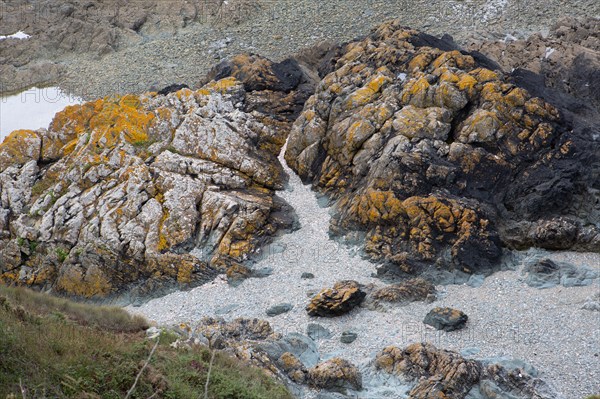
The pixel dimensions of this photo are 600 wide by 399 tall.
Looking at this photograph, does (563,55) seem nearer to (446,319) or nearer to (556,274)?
(556,274)

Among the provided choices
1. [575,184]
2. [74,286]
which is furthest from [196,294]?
[575,184]

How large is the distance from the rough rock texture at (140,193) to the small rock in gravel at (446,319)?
9.08 meters

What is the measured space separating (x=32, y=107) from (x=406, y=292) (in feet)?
108

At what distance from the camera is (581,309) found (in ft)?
68.9

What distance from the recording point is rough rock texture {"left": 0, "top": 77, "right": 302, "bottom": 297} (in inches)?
1065

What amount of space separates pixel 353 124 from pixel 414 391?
54.5ft

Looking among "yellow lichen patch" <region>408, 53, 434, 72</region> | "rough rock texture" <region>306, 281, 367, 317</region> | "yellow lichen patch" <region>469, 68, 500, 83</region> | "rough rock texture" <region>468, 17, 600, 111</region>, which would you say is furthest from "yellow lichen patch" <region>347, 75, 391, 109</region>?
"rough rock texture" <region>306, 281, 367, 317</region>

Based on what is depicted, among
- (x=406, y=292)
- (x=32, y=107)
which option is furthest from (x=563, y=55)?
(x=32, y=107)

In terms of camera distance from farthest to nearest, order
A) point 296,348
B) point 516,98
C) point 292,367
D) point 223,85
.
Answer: point 223,85, point 516,98, point 296,348, point 292,367

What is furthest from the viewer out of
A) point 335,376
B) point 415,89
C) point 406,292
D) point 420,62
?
point 420,62

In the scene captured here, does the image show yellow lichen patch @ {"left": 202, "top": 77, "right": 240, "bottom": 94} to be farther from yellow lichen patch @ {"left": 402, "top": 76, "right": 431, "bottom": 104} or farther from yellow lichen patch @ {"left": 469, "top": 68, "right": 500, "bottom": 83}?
yellow lichen patch @ {"left": 469, "top": 68, "right": 500, "bottom": 83}

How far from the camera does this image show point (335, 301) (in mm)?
22938

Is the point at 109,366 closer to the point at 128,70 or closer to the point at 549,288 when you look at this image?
the point at 549,288

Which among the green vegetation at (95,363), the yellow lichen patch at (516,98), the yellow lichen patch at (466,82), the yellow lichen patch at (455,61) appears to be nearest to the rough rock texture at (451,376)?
the green vegetation at (95,363)
